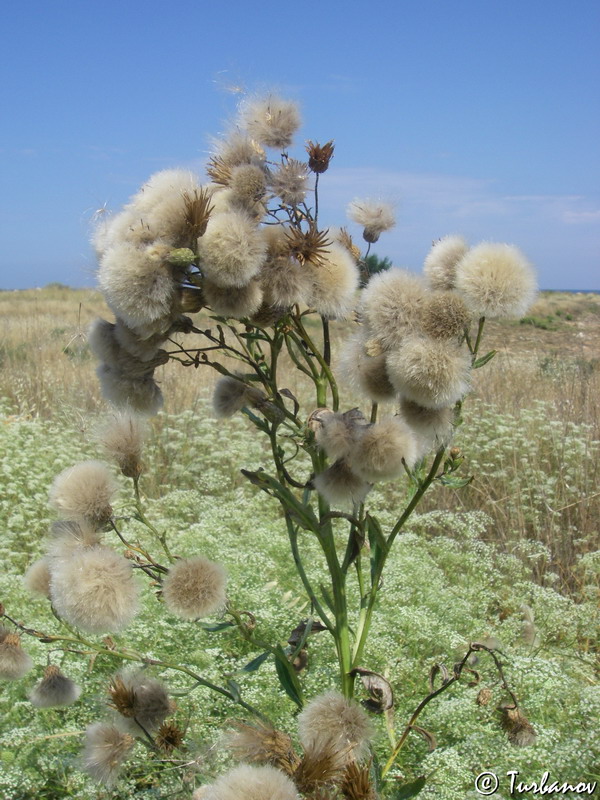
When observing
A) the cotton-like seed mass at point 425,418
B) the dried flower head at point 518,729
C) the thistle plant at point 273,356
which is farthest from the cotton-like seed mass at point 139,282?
the dried flower head at point 518,729

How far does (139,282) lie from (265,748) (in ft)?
2.52

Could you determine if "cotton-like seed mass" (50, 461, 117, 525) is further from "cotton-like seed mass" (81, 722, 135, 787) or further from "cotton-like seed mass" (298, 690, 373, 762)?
"cotton-like seed mass" (298, 690, 373, 762)

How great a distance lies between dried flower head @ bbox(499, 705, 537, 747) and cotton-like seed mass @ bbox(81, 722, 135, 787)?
0.82 metres

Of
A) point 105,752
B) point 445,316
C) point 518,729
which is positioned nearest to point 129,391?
point 445,316

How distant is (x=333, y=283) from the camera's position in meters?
1.25

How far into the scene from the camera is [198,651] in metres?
2.07

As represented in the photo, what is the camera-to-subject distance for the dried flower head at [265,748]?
1.07 metres

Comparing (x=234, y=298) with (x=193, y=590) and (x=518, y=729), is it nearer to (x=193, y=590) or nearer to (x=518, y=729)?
(x=193, y=590)

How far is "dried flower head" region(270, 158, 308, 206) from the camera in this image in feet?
3.99

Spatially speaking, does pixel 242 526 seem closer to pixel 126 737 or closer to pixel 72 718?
pixel 72 718

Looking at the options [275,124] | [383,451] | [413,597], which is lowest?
[413,597]

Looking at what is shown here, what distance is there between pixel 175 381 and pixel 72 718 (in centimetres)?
440

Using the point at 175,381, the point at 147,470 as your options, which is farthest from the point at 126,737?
the point at 175,381

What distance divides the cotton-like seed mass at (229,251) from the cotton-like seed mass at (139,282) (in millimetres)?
65
